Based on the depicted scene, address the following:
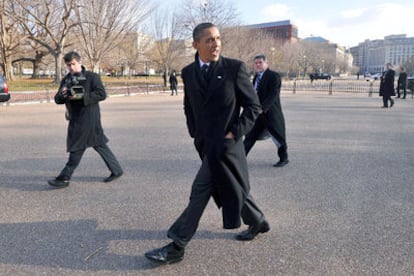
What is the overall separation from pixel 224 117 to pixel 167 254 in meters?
1.20

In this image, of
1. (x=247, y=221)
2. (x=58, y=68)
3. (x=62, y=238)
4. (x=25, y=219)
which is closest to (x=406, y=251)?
(x=247, y=221)

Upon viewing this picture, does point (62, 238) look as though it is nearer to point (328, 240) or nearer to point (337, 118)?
point (328, 240)

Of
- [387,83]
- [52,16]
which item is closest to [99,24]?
[52,16]

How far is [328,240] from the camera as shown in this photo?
3.16 metres

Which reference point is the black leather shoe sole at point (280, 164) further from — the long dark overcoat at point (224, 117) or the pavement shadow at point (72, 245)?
the long dark overcoat at point (224, 117)

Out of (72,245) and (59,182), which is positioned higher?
(59,182)

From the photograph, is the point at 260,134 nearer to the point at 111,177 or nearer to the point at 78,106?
the point at 111,177

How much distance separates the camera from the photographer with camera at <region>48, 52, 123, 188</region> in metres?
4.32

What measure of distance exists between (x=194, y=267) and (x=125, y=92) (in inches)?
968

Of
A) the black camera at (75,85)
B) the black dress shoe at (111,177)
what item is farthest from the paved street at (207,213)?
the black camera at (75,85)

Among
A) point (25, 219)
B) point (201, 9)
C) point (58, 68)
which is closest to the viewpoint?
point (25, 219)

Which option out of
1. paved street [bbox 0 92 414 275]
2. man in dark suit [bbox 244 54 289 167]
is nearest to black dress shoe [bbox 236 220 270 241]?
paved street [bbox 0 92 414 275]

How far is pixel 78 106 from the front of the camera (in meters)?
4.42

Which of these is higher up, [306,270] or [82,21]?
[82,21]
